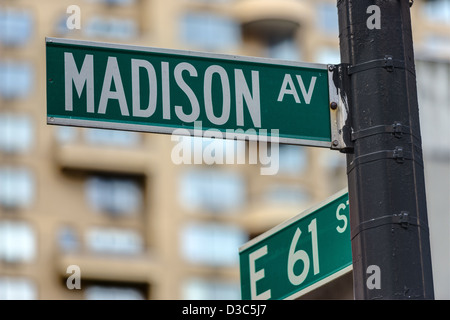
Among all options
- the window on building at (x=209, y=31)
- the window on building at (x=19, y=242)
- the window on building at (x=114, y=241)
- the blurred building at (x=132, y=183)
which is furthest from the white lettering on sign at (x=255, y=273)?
the window on building at (x=209, y=31)

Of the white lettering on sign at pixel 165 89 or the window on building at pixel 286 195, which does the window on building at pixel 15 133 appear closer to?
the window on building at pixel 286 195

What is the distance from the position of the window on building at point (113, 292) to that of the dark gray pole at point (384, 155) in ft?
103

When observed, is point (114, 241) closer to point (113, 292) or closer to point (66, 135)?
point (113, 292)

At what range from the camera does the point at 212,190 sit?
132ft

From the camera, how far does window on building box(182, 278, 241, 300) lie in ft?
125

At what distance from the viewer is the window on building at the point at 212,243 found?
39219mm

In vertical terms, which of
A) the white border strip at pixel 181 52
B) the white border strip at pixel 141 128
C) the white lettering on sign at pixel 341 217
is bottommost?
the white lettering on sign at pixel 341 217

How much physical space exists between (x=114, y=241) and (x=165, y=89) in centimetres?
3375

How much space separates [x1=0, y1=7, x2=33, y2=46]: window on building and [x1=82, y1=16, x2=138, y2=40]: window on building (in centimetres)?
182

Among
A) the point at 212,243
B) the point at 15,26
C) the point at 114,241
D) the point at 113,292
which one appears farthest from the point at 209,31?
the point at 113,292

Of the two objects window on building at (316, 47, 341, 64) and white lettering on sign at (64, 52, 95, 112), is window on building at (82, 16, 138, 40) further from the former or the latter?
white lettering on sign at (64, 52, 95, 112)

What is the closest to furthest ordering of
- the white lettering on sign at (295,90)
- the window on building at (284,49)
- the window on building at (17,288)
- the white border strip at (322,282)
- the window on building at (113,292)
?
the white lettering on sign at (295,90) → the white border strip at (322,282) → the window on building at (113,292) → the window on building at (17,288) → the window on building at (284,49)

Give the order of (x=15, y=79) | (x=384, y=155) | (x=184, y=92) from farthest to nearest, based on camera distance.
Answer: (x=15, y=79) → (x=184, y=92) → (x=384, y=155)

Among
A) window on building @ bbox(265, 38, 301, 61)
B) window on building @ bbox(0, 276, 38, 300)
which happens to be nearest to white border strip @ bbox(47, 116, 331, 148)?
window on building @ bbox(0, 276, 38, 300)
